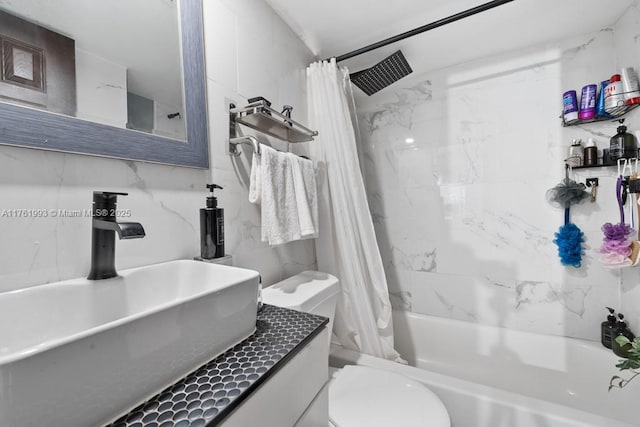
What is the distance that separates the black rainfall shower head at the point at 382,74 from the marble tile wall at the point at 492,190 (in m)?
0.14

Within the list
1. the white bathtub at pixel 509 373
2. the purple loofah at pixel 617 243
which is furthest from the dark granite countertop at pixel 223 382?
the purple loofah at pixel 617 243

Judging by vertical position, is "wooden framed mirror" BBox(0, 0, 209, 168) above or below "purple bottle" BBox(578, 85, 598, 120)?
below

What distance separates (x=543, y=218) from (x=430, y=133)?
0.86 metres

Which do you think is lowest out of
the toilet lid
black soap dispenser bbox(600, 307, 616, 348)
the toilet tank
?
the toilet lid

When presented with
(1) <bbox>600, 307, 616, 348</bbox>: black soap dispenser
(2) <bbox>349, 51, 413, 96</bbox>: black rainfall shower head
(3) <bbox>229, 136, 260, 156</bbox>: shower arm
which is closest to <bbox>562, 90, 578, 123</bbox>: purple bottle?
(2) <bbox>349, 51, 413, 96</bbox>: black rainfall shower head

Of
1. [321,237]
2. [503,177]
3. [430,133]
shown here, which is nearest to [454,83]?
[430,133]

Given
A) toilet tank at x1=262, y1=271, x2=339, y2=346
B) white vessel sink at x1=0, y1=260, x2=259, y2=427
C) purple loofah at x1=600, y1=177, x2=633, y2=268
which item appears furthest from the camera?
purple loofah at x1=600, y1=177, x2=633, y2=268

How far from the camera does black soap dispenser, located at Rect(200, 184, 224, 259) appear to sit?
90cm

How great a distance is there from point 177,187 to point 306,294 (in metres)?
0.63

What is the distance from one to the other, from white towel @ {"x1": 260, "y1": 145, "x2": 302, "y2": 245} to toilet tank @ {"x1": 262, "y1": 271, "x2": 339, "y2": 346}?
0.72 feet

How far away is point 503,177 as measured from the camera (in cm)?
167

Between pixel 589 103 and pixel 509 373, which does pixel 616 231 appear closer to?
pixel 589 103

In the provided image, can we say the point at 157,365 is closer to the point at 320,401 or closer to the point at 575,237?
the point at 320,401

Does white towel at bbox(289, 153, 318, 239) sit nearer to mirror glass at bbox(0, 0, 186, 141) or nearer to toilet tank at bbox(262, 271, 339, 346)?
toilet tank at bbox(262, 271, 339, 346)
